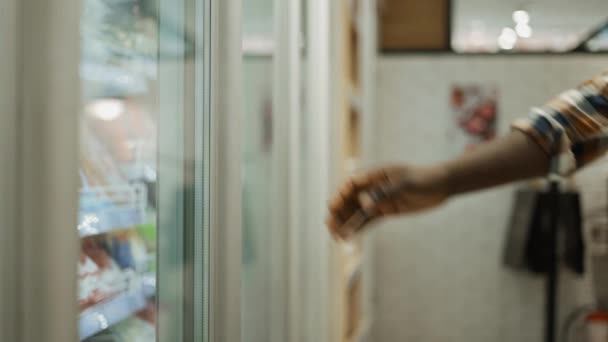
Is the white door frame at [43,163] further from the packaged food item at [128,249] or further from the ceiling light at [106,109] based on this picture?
the packaged food item at [128,249]

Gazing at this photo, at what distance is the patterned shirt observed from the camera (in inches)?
34.2

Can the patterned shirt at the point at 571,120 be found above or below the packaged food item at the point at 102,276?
above

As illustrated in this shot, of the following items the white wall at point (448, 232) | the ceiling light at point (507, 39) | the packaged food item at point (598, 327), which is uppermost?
the ceiling light at point (507, 39)

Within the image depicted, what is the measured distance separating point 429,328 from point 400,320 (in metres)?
0.19

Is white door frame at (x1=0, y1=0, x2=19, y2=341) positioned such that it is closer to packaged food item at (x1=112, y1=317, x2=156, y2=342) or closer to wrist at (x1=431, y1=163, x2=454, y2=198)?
packaged food item at (x1=112, y1=317, x2=156, y2=342)

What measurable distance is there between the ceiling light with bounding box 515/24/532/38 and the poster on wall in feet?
1.26

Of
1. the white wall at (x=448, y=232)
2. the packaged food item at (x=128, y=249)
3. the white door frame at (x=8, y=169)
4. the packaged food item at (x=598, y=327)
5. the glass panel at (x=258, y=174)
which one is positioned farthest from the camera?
the white wall at (x=448, y=232)

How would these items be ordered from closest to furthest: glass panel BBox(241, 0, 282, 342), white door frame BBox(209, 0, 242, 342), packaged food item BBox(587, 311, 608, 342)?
white door frame BBox(209, 0, 242, 342)
glass panel BBox(241, 0, 282, 342)
packaged food item BBox(587, 311, 608, 342)

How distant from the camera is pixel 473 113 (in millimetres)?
3701

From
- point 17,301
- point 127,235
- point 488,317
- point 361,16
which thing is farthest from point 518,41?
point 17,301

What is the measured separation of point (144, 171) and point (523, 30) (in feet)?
11.2

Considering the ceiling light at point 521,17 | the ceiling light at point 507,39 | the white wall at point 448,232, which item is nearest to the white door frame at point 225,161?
the white wall at point 448,232

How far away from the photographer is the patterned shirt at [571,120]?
868mm

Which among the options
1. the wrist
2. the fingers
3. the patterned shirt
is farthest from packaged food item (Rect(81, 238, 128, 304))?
the patterned shirt
